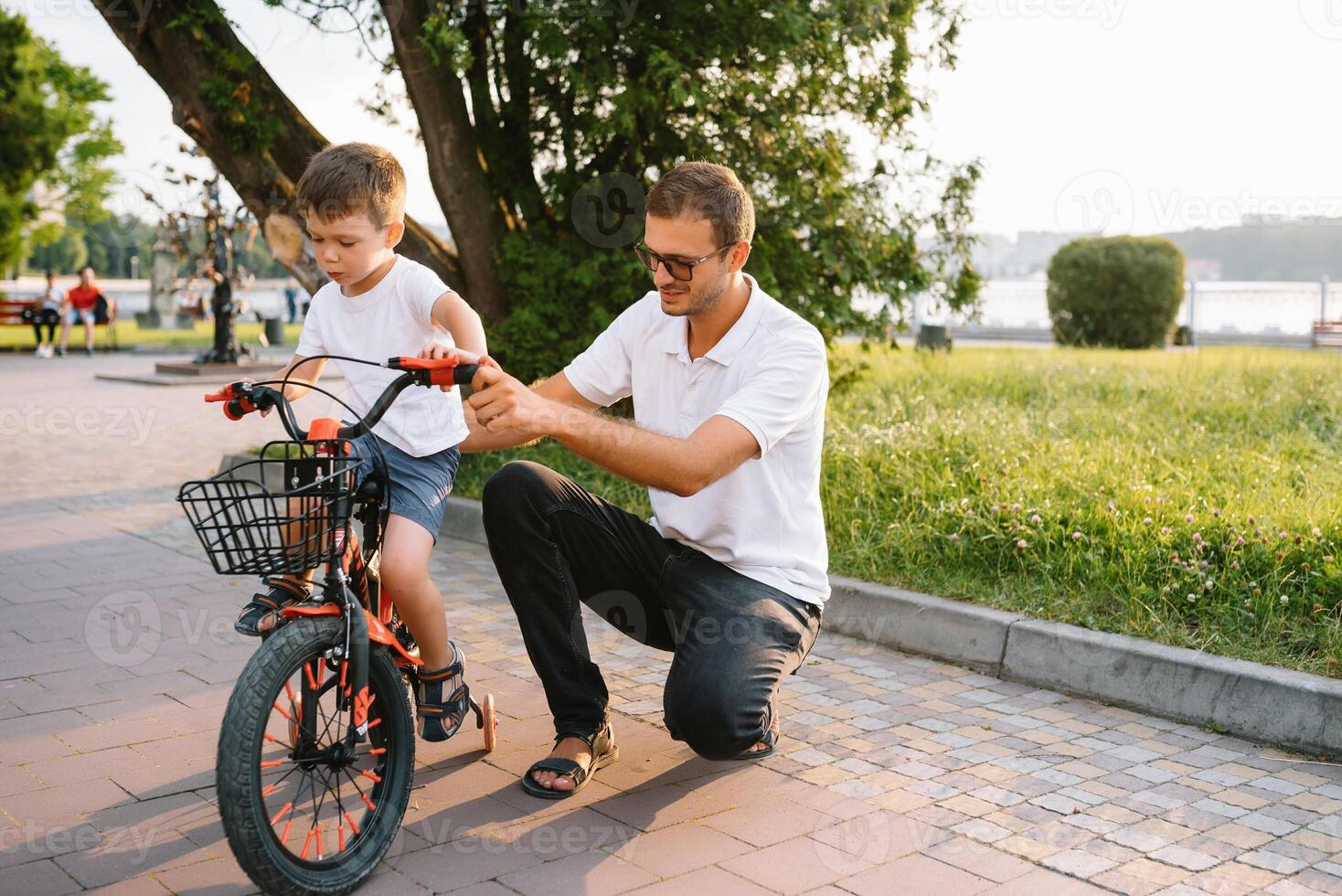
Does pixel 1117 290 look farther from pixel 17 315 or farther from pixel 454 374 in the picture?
pixel 17 315

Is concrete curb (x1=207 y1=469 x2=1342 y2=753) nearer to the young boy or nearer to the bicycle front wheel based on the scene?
the young boy

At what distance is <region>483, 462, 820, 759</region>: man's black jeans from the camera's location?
132 inches

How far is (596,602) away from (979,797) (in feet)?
3.97

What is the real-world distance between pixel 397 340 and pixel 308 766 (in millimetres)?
1183

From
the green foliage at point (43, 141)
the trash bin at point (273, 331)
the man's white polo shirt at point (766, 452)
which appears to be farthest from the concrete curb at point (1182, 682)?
the green foliage at point (43, 141)

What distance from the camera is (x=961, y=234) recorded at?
29.6 ft

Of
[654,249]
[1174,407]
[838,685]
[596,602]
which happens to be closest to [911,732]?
[838,685]

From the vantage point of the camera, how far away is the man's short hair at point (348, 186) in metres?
3.17

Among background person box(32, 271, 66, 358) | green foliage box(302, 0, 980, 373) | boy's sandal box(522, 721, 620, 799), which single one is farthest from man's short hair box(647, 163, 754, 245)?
background person box(32, 271, 66, 358)

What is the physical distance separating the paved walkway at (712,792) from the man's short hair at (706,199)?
1.55m

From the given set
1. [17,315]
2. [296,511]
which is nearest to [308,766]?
[296,511]

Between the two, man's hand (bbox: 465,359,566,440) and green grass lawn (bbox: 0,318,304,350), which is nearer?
man's hand (bbox: 465,359,566,440)

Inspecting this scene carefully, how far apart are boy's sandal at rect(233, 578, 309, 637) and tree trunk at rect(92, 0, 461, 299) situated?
528 centimetres

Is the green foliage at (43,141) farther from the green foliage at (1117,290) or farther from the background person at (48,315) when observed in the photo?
the green foliage at (1117,290)
